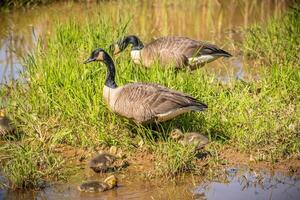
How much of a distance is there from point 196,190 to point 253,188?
22.9 inches

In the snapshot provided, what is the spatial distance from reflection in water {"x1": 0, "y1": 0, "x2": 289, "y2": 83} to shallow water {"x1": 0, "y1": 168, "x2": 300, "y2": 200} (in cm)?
477

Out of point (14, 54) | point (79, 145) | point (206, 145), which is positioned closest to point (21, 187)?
point (79, 145)

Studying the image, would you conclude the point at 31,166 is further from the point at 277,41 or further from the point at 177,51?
the point at 277,41

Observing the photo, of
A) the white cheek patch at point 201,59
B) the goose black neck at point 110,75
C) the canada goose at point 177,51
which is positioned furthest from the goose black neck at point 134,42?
the goose black neck at point 110,75

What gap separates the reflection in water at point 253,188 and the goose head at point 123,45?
3.24 meters

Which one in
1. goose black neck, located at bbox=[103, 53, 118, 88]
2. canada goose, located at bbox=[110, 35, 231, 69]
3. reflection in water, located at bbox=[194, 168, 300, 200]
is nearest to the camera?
reflection in water, located at bbox=[194, 168, 300, 200]

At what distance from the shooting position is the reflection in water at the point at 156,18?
44.2 ft

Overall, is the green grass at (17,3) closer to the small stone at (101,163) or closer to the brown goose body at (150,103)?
the brown goose body at (150,103)

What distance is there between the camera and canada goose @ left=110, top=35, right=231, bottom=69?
33.4 ft

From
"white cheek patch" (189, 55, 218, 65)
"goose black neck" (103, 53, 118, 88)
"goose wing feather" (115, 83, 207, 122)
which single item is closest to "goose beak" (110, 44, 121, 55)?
"white cheek patch" (189, 55, 218, 65)

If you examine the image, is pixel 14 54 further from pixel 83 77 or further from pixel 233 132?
pixel 233 132

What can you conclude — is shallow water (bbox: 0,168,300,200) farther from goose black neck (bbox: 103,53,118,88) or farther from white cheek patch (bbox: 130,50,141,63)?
white cheek patch (bbox: 130,50,141,63)

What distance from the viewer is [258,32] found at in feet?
40.3

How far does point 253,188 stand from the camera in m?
6.99
